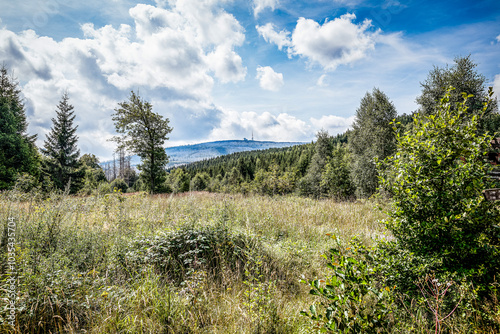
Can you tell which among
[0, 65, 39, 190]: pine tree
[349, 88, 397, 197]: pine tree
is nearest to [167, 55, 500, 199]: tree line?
[349, 88, 397, 197]: pine tree

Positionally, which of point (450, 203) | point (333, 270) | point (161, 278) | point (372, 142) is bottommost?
point (161, 278)

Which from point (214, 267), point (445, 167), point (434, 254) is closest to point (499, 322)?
point (434, 254)

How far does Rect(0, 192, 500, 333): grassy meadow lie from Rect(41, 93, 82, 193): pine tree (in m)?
31.7

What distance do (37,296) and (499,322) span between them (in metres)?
5.52

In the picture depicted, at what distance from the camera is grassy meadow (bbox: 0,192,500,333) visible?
2518mm

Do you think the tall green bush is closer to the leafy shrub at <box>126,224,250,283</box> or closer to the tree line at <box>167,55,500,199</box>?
the leafy shrub at <box>126,224,250,283</box>

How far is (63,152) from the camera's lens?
30672 mm

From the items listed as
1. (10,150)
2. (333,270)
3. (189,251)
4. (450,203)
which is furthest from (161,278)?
(10,150)

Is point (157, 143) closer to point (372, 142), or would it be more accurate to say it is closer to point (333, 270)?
point (333, 270)

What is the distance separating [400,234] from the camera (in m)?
2.97

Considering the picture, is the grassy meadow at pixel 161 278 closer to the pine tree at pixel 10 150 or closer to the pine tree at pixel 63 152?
the pine tree at pixel 10 150

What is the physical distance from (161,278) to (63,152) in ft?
126

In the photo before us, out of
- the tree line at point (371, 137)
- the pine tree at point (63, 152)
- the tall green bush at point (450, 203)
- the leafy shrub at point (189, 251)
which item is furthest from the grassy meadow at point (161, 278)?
the pine tree at point (63, 152)

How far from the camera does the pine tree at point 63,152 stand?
30.0 metres
